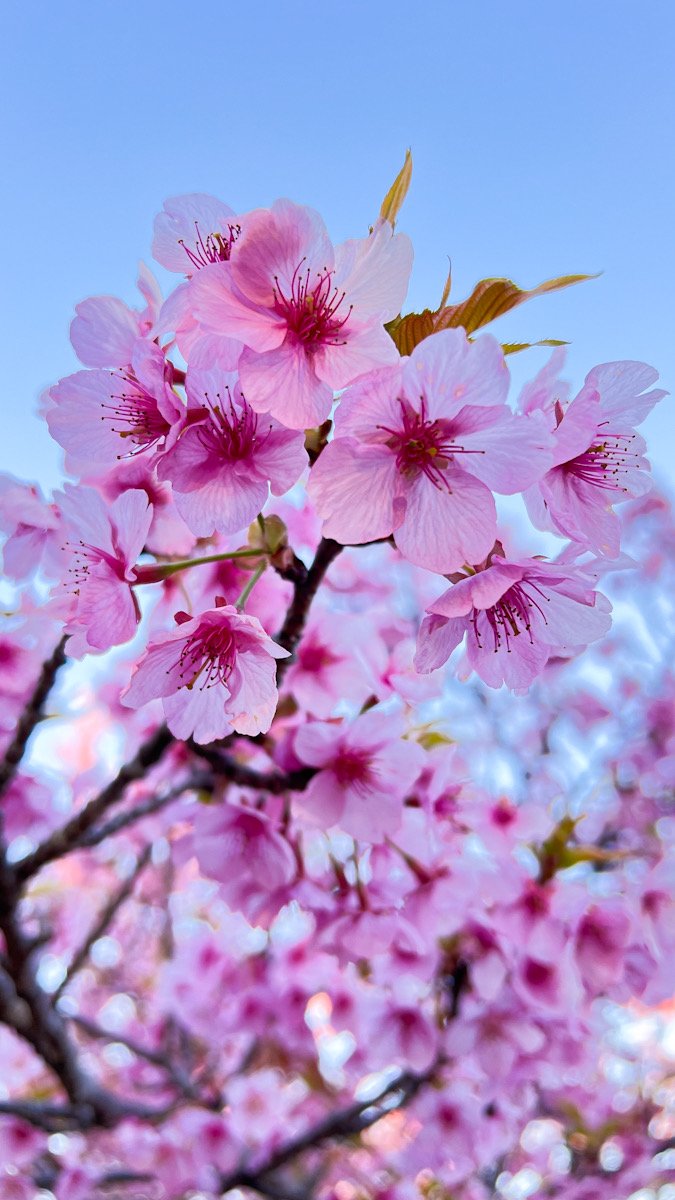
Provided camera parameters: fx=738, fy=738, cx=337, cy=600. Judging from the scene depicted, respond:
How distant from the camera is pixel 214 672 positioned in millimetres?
1148

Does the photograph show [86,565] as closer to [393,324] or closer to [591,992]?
[393,324]

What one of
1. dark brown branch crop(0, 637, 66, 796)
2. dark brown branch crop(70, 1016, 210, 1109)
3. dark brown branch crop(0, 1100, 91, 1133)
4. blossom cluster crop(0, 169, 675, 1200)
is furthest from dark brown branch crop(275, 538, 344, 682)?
dark brown branch crop(70, 1016, 210, 1109)

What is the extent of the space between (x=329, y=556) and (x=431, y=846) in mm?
946

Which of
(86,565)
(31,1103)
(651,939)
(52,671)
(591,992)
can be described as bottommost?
(31,1103)

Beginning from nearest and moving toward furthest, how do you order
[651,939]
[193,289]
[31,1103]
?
[193,289]
[651,939]
[31,1103]

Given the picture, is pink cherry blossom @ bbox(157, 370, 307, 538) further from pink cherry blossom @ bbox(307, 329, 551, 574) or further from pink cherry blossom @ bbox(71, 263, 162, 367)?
pink cherry blossom @ bbox(71, 263, 162, 367)

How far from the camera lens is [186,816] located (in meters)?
1.97

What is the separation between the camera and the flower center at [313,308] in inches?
39.4

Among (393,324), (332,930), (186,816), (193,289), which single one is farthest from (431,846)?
(193,289)

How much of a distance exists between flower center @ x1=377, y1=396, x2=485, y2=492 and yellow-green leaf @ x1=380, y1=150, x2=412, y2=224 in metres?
0.36

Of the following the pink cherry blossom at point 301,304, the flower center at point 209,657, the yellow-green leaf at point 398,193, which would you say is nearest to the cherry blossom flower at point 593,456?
the pink cherry blossom at point 301,304

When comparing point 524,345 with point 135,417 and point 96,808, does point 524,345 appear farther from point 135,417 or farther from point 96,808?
point 96,808

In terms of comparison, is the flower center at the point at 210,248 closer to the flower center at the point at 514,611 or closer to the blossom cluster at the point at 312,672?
the blossom cluster at the point at 312,672

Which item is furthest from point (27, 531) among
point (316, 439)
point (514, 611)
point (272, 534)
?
point (514, 611)
